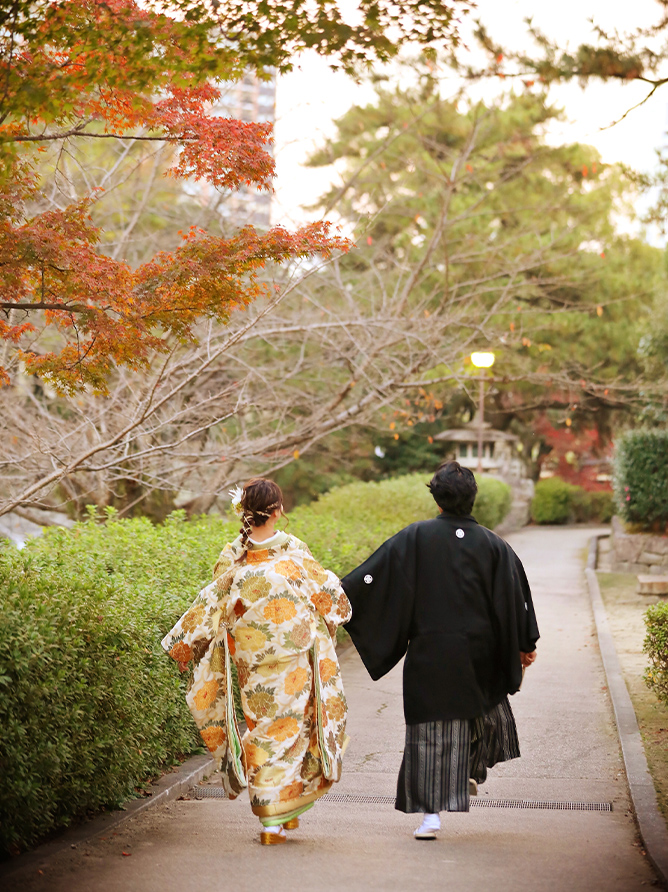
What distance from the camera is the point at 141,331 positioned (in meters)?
5.10

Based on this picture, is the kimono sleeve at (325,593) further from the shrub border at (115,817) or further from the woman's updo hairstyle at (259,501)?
the shrub border at (115,817)

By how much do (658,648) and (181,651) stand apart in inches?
133

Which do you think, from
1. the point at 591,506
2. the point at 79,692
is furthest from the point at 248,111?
the point at 591,506

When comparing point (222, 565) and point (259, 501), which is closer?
point (259, 501)

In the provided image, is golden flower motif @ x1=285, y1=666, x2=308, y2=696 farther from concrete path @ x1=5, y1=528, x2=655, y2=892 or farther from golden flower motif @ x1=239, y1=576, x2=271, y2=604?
concrete path @ x1=5, y1=528, x2=655, y2=892

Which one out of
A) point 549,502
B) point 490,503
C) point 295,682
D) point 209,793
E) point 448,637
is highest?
point 448,637

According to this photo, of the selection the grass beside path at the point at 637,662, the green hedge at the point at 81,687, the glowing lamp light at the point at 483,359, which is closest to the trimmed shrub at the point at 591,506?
the grass beside path at the point at 637,662

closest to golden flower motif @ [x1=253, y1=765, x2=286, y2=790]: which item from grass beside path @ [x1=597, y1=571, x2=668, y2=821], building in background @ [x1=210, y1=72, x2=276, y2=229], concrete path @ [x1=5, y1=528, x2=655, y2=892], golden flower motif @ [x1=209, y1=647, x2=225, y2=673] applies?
concrete path @ [x1=5, y1=528, x2=655, y2=892]

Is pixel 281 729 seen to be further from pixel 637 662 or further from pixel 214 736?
pixel 637 662

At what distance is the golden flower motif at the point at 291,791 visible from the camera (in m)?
3.95

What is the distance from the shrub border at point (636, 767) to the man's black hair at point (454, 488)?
1.63 meters

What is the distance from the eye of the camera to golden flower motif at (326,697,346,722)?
414cm

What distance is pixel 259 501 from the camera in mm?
4039

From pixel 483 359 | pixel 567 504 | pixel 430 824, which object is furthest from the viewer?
pixel 567 504
